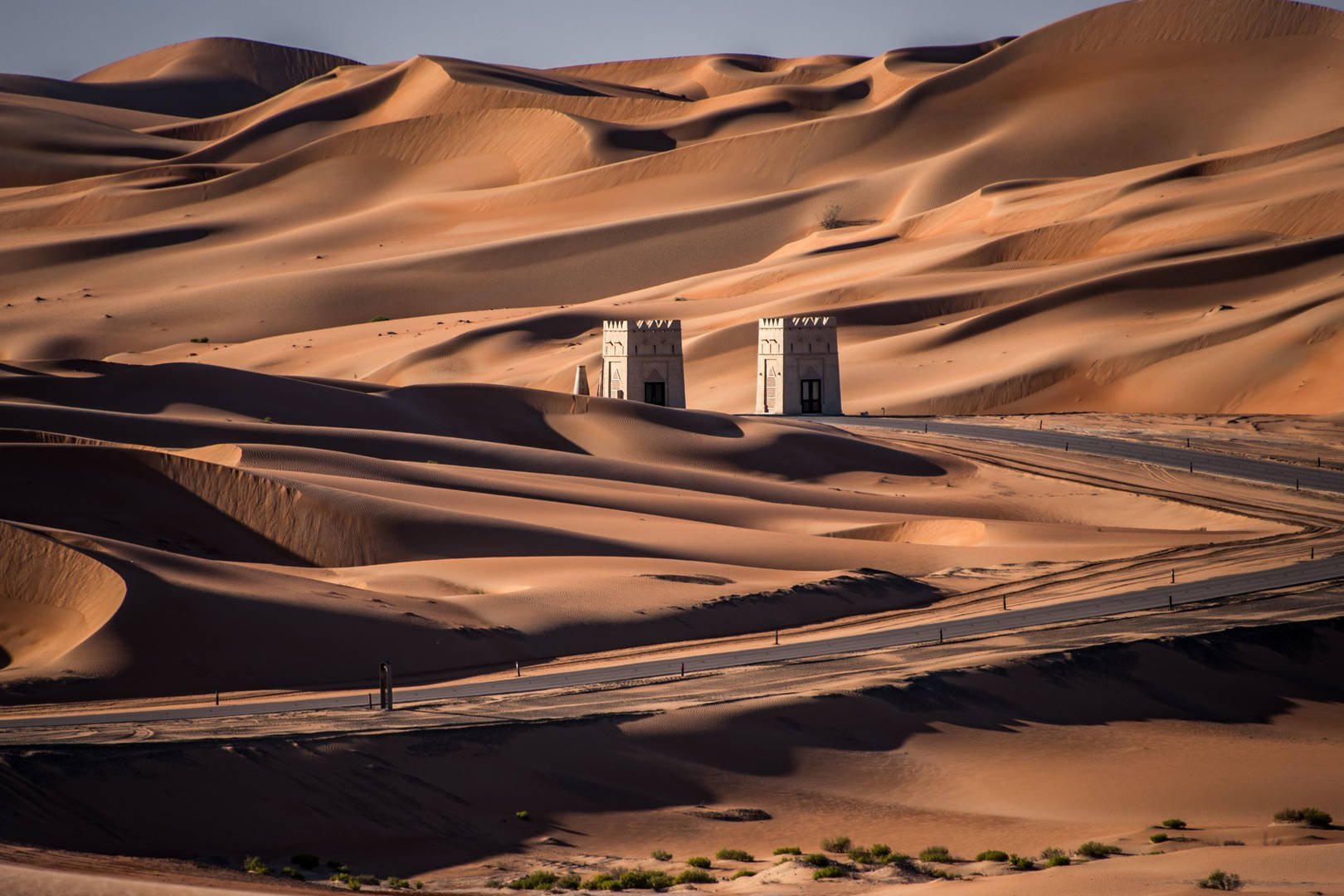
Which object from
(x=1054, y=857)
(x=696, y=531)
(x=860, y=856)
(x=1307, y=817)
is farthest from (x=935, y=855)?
(x=696, y=531)

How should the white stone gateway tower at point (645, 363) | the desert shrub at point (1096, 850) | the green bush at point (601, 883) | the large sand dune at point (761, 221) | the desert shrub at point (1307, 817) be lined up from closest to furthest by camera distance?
the green bush at point (601, 883)
the desert shrub at point (1096, 850)
the desert shrub at point (1307, 817)
the white stone gateway tower at point (645, 363)
the large sand dune at point (761, 221)

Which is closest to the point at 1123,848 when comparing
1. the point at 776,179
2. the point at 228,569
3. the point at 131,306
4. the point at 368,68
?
the point at 228,569

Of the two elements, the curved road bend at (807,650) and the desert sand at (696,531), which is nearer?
the desert sand at (696,531)

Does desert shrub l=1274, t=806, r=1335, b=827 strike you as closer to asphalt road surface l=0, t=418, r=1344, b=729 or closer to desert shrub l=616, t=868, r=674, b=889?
desert shrub l=616, t=868, r=674, b=889

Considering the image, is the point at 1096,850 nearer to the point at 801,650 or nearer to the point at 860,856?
the point at 860,856

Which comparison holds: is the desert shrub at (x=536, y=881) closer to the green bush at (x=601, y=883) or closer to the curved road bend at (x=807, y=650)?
the green bush at (x=601, y=883)

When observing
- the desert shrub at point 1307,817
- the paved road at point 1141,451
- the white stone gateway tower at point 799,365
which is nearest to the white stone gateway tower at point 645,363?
the white stone gateway tower at point 799,365

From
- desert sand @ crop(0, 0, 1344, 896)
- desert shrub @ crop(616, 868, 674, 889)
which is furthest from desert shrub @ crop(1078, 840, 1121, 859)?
desert shrub @ crop(616, 868, 674, 889)
